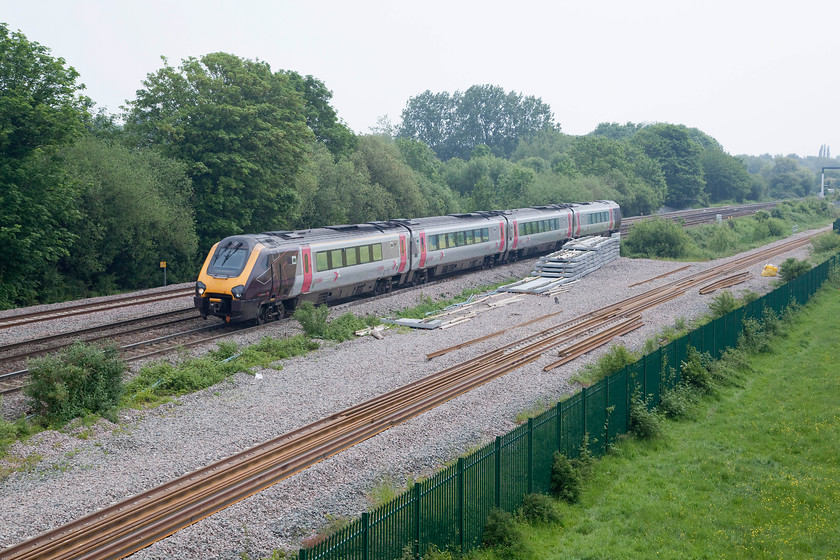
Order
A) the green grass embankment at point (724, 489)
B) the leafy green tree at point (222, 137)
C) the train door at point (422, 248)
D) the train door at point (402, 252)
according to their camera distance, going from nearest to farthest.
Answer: the green grass embankment at point (724, 489)
the train door at point (402, 252)
the train door at point (422, 248)
the leafy green tree at point (222, 137)

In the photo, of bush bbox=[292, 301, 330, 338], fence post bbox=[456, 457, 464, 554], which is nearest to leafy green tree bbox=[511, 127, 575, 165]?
bush bbox=[292, 301, 330, 338]

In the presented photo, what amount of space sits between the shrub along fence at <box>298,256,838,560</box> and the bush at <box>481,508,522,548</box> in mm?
116

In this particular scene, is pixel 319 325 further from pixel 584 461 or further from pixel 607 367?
pixel 584 461

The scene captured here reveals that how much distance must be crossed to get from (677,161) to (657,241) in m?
55.4

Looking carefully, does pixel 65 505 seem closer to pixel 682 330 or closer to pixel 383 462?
pixel 383 462

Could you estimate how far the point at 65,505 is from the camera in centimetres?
1058

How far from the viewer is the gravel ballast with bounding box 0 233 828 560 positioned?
1002 centimetres

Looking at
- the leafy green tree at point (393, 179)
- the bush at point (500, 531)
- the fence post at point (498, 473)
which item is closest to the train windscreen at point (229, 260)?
the fence post at point (498, 473)

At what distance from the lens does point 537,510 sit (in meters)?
11.1

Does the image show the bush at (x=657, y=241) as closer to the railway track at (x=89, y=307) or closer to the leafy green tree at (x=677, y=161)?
the railway track at (x=89, y=307)

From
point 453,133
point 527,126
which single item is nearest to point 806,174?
point 527,126

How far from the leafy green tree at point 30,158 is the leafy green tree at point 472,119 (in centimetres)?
10798

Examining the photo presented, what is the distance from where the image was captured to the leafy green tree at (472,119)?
5256 inches

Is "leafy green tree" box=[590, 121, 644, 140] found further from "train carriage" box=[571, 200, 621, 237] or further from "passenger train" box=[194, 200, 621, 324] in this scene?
"passenger train" box=[194, 200, 621, 324]
